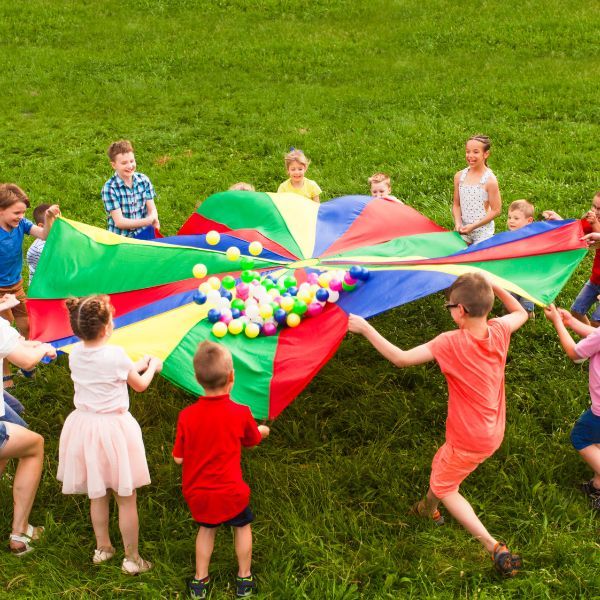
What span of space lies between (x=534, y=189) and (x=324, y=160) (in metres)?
2.71

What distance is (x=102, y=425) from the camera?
3.41 meters

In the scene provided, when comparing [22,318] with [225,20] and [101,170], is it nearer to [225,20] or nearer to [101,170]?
[101,170]

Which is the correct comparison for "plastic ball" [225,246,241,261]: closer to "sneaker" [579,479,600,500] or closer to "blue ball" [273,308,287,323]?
"blue ball" [273,308,287,323]

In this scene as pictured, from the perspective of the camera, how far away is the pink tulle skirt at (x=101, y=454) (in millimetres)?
3420

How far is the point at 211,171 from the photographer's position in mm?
8992

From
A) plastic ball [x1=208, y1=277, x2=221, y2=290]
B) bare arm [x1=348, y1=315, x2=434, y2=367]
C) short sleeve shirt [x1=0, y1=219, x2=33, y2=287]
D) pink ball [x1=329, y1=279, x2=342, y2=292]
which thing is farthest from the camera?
short sleeve shirt [x1=0, y1=219, x2=33, y2=287]

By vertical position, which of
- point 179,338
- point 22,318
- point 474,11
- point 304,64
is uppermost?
point 474,11

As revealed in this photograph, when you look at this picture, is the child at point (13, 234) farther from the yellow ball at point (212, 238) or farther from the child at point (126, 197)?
the yellow ball at point (212, 238)

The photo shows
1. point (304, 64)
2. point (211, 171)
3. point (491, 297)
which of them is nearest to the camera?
point (491, 297)

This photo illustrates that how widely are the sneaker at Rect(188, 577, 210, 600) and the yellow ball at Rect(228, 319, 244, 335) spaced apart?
4.47 feet

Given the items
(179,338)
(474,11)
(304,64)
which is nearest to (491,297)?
(179,338)

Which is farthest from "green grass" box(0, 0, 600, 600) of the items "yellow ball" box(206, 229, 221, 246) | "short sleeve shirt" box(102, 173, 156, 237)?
"short sleeve shirt" box(102, 173, 156, 237)

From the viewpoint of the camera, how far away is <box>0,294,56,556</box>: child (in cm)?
364

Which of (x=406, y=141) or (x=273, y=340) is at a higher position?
(x=406, y=141)
